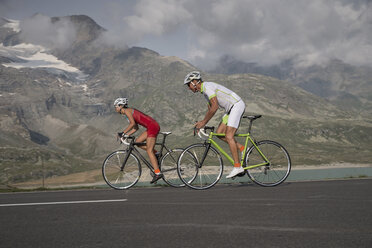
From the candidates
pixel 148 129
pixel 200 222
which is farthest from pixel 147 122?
pixel 200 222

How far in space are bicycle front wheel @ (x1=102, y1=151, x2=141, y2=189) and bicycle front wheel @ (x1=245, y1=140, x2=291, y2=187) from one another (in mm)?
4209

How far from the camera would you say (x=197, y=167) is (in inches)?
459

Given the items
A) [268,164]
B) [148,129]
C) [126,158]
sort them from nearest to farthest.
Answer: [268,164] < [148,129] < [126,158]

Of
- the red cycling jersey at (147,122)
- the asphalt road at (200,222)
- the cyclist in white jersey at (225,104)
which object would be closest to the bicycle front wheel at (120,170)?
the red cycling jersey at (147,122)

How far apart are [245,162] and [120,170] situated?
4.66 metres

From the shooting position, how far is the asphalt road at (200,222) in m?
5.08

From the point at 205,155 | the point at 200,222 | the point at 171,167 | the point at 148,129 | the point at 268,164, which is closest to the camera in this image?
the point at 200,222

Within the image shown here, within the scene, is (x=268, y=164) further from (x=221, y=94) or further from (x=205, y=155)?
(x=221, y=94)

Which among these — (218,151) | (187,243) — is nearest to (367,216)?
(187,243)

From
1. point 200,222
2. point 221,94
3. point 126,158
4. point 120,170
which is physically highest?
point 221,94

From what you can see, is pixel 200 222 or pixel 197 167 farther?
pixel 197 167

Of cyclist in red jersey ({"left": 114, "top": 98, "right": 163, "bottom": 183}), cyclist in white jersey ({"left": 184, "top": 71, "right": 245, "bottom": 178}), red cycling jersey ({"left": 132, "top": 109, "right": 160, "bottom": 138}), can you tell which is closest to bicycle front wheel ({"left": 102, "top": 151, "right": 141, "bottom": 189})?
cyclist in red jersey ({"left": 114, "top": 98, "right": 163, "bottom": 183})

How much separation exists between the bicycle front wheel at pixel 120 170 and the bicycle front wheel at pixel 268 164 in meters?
4.21

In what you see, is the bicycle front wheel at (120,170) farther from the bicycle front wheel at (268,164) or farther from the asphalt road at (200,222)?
the bicycle front wheel at (268,164)
